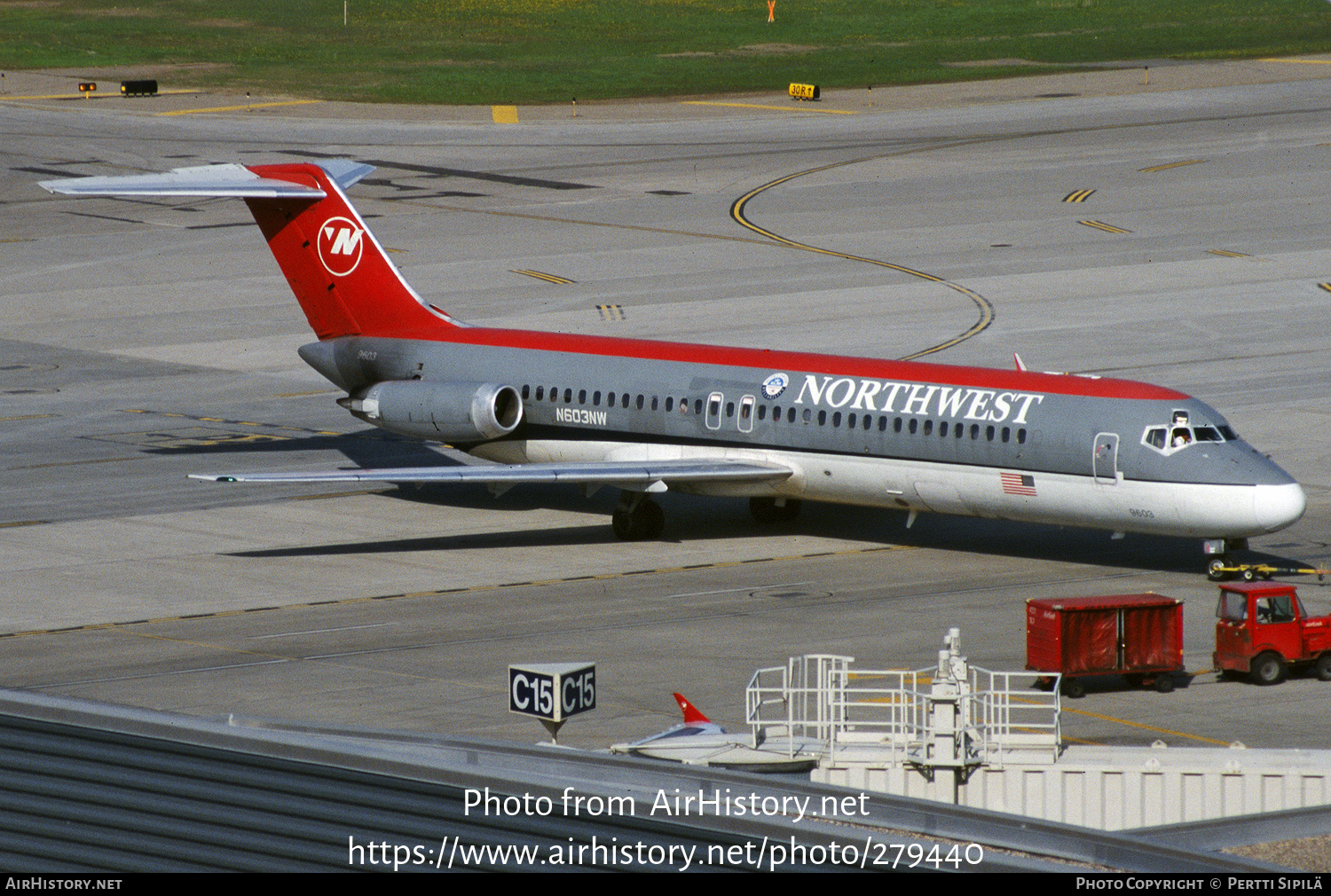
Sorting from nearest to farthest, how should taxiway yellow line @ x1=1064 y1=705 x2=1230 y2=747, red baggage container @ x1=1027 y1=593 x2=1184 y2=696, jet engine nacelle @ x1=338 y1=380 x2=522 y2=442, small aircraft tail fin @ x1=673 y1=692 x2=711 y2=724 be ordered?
small aircraft tail fin @ x1=673 y1=692 x2=711 y2=724, taxiway yellow line @ x1=1064 y1=705 x2=1230 y2=747, red baggage container @ x1=1027 y1=593 x2=1184 y2=696, jet engine nacelle @ x1=338 y1=380 x2=522 y2=442

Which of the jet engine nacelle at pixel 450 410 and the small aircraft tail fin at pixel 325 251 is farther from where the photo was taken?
the small aircraft tail fin at pixel 325 251

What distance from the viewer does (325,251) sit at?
43.1m

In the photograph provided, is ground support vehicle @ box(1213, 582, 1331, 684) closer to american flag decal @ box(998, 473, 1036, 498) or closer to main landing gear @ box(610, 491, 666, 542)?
american flag decal @ box(998, 473, 1036, 498)

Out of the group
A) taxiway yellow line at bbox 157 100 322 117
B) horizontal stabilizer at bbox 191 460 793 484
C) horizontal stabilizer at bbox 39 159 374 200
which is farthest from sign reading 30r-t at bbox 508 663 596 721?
taxiway yellow line at bbox 157 100 322 117

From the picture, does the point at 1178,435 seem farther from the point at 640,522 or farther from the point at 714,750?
the point at 714,750

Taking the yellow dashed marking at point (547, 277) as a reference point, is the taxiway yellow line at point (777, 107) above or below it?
above

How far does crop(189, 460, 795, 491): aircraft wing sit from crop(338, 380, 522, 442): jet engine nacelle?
2.15 metres

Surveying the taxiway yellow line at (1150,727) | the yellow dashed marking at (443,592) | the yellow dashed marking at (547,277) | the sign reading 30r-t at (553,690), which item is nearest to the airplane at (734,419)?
the yellow dashed marking at (443,592)

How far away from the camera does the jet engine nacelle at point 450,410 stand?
3975cm

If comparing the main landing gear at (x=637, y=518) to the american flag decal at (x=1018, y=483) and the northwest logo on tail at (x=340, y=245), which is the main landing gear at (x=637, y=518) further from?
the northwest logo on tail at (x=340, y=245)

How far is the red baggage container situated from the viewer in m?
27.9

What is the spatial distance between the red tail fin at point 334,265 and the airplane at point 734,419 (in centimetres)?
4

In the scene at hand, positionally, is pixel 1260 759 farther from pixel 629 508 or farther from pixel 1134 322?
pixel 1134 322

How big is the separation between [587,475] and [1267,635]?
13872mm
